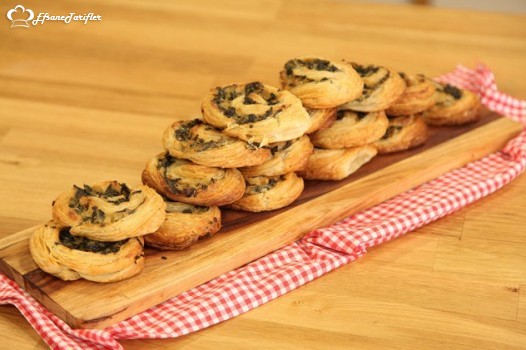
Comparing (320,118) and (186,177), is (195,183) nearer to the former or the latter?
(186,177)

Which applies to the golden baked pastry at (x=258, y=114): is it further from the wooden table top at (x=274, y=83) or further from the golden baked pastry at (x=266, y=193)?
the wooden table top at (x=274, y=83)

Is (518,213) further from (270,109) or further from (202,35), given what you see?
(202,35)

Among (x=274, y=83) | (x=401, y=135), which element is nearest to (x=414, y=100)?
(x=401, y=135)

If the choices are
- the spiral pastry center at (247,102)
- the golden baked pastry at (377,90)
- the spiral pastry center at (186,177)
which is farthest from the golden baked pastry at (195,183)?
the golden baked pastry at (377,90)

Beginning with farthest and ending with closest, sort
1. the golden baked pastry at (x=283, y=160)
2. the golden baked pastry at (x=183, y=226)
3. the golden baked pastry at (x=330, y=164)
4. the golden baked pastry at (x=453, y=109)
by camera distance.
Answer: the golden baked pastry at (x=453, y=109) → the golden baked pastry at (x=330, y=164) → the golden baked pastry at (x=283, y=160) → the golden baked pastry at (x=183, y=226)

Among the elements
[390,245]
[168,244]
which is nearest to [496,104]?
[390,245]
